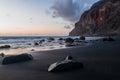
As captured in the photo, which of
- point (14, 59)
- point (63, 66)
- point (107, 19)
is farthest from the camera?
point (107, 19)

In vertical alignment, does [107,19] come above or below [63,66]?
above

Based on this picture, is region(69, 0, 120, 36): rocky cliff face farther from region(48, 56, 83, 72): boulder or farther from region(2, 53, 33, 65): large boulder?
region(48, 56, 83, 72): boulder

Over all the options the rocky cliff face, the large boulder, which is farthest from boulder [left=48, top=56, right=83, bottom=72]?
the rocky cliff face

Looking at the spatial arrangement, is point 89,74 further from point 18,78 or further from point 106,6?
point 106,6

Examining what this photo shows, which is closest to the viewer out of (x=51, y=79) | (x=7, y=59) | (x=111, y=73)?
(x=51, y=79)

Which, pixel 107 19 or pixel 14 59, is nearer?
pixel 14 59

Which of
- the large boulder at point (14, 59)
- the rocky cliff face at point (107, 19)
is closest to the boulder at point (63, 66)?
the large boulder at point (14, 59)

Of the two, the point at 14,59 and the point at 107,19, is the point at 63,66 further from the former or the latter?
the point at 107,19

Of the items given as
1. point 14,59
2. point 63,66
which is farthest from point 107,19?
point 63,66

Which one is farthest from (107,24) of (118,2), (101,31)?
(118,2)

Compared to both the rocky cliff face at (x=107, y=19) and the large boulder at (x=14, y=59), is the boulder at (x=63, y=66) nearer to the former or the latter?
the large boulder at (x=14, y=59)

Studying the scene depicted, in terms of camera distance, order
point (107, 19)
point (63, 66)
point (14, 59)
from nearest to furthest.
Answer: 1. point (63, 66)
2. point (14, 59)
3. point (107, 19)

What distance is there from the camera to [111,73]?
36.7 feet

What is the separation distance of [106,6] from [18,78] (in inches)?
7181
